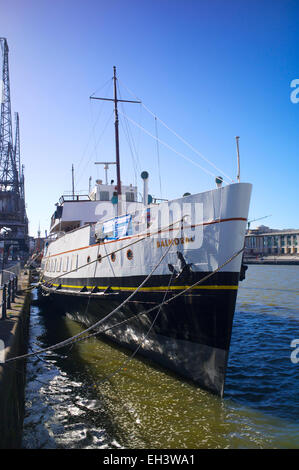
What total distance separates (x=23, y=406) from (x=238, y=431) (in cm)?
463

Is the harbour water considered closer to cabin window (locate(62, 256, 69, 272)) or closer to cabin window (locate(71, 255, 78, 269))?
cabin window (locate(71, 255, 78, 269))

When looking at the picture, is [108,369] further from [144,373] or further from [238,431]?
[238,431]

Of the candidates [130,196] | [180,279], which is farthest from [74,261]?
[180,279]

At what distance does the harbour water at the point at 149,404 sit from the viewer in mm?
5883

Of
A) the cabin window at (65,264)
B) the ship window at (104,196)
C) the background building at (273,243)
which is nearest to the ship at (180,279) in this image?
the cabin window at (65,264)

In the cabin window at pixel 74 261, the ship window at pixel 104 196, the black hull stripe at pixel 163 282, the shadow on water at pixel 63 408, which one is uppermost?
the ship window at pixel 104 196

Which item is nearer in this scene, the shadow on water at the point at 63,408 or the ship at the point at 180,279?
the shadow on water at the point at 63,408

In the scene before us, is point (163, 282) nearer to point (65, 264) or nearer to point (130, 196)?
point (65, 264)

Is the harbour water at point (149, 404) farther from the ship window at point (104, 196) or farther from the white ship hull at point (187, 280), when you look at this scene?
the ship window at point (104, 196)

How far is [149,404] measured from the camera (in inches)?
279

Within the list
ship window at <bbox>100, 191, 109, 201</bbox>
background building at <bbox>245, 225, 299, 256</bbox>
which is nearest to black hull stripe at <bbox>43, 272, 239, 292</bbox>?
ship window at <bbox>100, 191, 109, 201</bbox>

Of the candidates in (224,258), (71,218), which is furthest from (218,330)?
(71,218)

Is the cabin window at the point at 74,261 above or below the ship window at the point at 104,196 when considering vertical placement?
below
